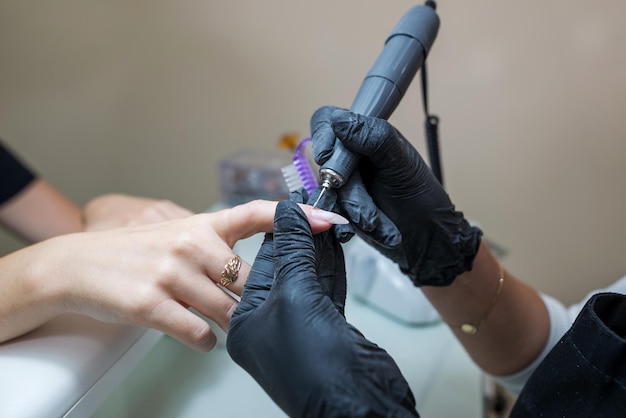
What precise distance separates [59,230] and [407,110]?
2.13ft

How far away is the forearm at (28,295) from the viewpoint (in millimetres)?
454

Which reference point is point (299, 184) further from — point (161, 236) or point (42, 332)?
point (42, 332)

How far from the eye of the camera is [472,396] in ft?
2.08

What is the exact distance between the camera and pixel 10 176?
793 mm

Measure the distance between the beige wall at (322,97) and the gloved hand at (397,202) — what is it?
0.42 meters

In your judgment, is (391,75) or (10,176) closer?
(391,75)

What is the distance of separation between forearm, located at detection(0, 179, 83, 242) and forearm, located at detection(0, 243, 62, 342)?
33cm

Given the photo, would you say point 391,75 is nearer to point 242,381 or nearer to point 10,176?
point 242,381

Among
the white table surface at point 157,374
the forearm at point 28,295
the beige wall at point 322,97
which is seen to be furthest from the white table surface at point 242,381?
the beige wall at point 322,97

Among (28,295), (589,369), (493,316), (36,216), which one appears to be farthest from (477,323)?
(36,216)

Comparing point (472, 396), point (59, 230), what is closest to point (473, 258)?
point (472, 396)

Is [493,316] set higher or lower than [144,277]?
lower

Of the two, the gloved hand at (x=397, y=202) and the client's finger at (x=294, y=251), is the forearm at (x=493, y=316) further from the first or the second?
the client's finger at (x=294, y=251)

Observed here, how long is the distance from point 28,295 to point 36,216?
16.4 inches
